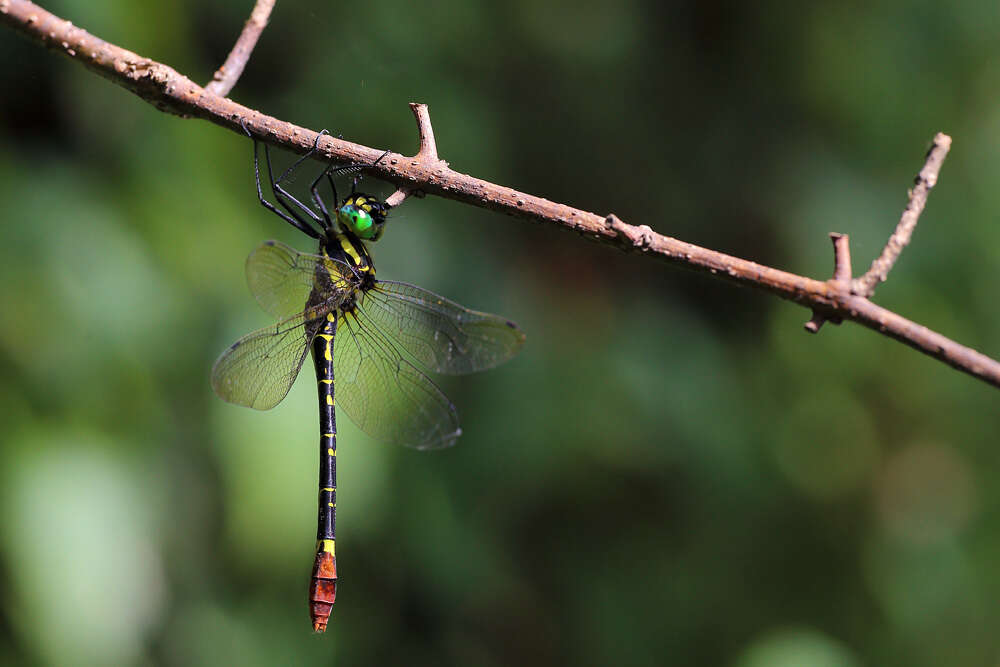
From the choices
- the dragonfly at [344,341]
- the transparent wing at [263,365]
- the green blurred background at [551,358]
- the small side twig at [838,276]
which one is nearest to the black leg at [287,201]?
the dragonfly at [344,341]

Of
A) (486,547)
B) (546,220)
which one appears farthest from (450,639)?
(546,220)

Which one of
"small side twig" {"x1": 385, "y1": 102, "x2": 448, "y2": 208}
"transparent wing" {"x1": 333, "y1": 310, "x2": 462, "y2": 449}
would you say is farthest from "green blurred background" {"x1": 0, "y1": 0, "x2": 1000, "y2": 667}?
"small side twig" {"x1": 385, "y1": 102, "x2": 448, "y2": 208}

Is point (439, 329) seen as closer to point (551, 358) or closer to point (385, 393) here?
point (385, 393)

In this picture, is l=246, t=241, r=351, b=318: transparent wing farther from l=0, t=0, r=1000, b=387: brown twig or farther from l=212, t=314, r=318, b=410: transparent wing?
l=0, t=0, r=1000, b=387: brown twig

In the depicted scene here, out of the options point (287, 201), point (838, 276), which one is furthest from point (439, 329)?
point (838, 276)

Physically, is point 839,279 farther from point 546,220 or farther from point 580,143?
point 580,143

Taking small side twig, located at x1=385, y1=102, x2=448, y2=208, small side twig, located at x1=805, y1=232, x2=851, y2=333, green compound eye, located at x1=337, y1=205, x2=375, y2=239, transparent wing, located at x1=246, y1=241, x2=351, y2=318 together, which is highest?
green compound eye, located at x1=337, y1=205, x2=375, y2=239

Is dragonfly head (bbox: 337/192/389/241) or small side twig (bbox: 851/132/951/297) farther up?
dragonfly head (bbox: 337/192/389/241)
